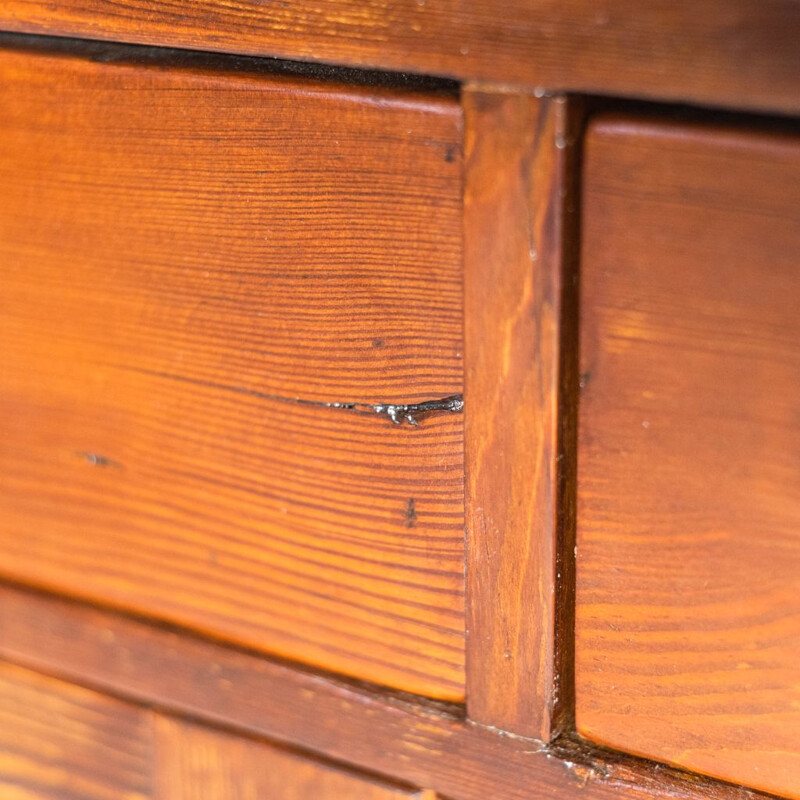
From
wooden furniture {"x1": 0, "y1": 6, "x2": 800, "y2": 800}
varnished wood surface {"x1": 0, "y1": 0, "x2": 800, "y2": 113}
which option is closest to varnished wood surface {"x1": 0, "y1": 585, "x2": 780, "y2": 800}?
wooden furniture {"x1": 0, "y1": 6, "x2": 800, "y2": 800}

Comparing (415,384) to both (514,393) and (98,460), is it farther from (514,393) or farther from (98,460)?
(98,460)

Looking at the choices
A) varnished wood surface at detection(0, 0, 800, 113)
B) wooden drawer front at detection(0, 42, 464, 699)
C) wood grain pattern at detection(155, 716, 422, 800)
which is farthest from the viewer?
wood grain pattern at detection(155, 716, 422, 800)

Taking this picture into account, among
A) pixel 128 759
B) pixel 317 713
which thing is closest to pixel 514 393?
pixel 317 713

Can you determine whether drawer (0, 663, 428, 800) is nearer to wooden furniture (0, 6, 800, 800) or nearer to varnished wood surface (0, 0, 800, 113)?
wooden furniture (0, 6, 800, 800)

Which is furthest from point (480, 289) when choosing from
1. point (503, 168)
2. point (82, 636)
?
point (82, 636)

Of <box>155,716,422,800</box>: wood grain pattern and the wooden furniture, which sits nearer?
the wooden furniture

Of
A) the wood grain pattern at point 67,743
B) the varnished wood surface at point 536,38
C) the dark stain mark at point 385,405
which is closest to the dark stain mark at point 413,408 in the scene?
the dark stain mark at point 385,405

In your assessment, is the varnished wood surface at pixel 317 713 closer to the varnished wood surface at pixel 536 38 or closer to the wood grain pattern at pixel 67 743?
the wood grain pattern at pixel 67 743

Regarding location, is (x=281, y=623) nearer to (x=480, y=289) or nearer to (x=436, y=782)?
(x=436, y=782)
